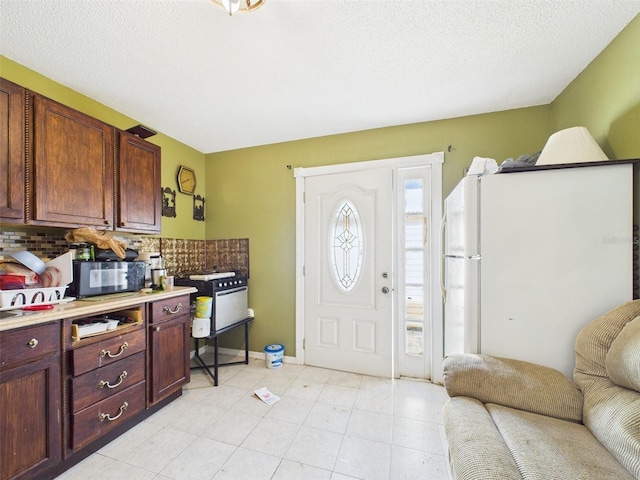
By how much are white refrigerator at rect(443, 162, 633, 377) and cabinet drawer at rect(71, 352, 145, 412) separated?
2.10 meters

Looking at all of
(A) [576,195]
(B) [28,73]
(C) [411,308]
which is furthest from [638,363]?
(B) [28,73]

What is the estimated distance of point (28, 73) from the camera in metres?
1.65

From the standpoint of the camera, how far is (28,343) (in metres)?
1.23

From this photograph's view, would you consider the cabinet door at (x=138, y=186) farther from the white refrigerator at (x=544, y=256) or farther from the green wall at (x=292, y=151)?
the white refrigerator at (x=544, y=256)

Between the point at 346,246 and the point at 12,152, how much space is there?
93.1 inches

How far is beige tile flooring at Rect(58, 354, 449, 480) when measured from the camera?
1.43 metres

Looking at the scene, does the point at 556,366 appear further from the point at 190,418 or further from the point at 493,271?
the point at 190,418

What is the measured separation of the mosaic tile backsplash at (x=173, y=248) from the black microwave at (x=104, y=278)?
1.10 feet

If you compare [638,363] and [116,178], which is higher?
[116,178]

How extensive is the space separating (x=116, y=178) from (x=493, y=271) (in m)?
2.59

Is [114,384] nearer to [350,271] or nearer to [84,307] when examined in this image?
[84,307]

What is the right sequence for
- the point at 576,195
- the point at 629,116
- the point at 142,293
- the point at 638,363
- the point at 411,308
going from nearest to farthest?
the point at 638,363 < the point at 576,195 < the point at 629,116 < the point at 142,293 < the point at 411,308

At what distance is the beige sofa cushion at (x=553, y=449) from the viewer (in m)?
0.79

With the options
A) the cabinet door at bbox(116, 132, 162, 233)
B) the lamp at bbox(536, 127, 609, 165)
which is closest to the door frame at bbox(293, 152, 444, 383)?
the lamp at bbox(536, 127, 609, 165)
